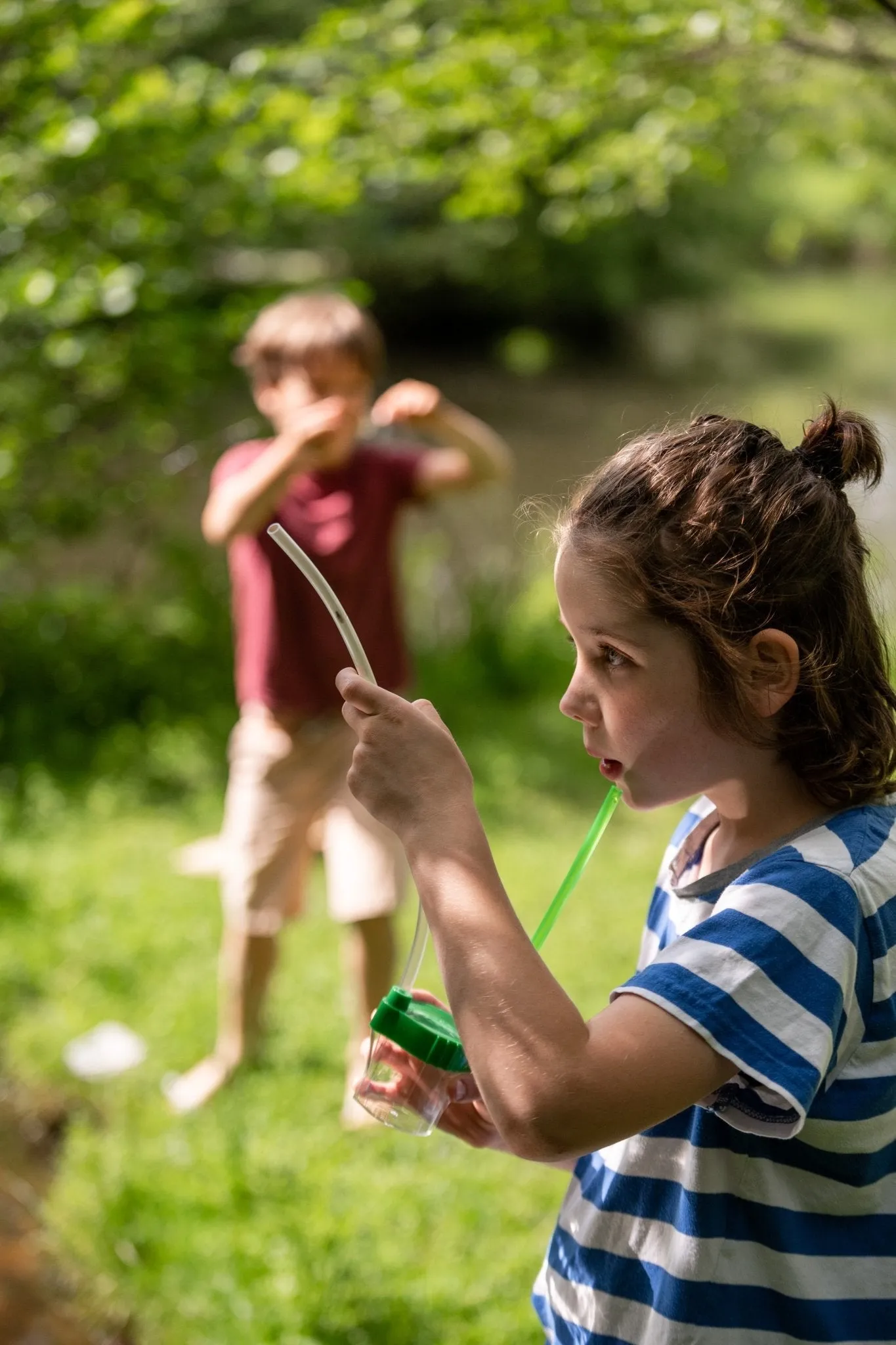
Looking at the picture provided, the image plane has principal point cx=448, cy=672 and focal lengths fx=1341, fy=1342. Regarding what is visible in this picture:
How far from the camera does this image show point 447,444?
329cm

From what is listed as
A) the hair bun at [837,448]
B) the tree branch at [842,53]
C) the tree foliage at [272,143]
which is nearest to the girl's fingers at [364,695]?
the hair bun at [837,448]

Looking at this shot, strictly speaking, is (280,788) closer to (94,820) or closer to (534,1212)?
(534,1212)

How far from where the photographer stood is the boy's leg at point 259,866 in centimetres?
320

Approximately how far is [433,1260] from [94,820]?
247cm

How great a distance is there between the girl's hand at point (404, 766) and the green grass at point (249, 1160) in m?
1.54

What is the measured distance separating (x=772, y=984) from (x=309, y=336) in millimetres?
2434

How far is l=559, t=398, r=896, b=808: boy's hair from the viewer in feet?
3.82

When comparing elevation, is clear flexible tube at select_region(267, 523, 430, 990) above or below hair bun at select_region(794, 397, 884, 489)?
below

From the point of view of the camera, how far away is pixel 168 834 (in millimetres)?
4531

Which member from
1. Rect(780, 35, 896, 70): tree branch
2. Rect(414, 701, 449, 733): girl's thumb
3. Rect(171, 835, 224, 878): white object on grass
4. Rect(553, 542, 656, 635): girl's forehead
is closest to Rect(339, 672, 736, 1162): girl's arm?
Rect(414, 701, 449, 733): girl's thumb

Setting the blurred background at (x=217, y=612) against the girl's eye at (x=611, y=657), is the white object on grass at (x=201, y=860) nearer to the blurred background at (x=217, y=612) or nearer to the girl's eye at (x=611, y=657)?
the blurred background at (x=217, y=612)

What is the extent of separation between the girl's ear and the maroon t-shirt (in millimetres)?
2065

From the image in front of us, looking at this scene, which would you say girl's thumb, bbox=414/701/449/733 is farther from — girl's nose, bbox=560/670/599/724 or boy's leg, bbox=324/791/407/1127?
boy's leg, bbox=324/791/407/1127

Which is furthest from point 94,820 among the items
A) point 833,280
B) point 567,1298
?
point 833,280
